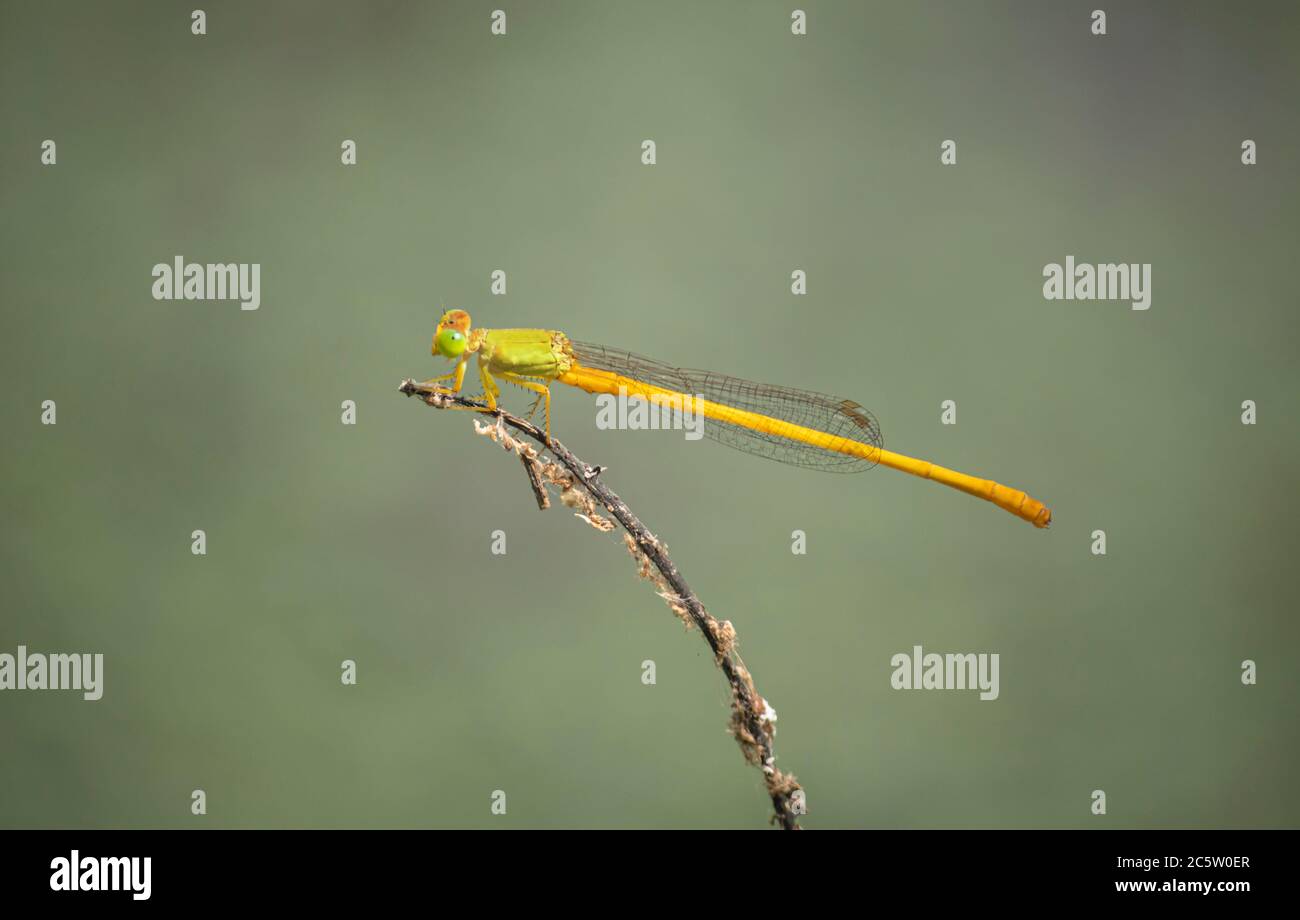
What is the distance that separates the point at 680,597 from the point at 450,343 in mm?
1026

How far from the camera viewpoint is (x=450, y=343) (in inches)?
93.7

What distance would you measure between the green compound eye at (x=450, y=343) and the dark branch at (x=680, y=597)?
433mm

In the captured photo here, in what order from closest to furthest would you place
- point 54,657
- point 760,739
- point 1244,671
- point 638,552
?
point 760,739 < point 638,552 < point 54,657 < point 1244,671

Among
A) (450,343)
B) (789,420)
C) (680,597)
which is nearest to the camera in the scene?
(680,597)

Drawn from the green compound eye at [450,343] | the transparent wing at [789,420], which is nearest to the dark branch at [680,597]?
the green compound eye at [450,343]

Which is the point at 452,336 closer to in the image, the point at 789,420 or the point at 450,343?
the point at 450,343

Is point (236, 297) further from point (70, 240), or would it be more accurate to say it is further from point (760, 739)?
point (760, 739)

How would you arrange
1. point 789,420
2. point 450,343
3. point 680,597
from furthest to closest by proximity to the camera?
point 789,420
point 450,343
point 680,597

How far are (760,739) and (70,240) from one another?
12.1 feet

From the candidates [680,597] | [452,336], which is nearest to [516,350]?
[452,336]

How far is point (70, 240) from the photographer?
3869 mm

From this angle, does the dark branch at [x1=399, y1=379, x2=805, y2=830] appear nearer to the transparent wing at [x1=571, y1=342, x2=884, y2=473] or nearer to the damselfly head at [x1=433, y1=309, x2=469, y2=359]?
the damselfly head at [x1=433, y1=309, x2=469, y2=359]

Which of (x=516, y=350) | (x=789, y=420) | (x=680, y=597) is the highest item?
(x=516, y=350)

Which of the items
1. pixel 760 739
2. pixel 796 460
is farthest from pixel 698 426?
pixel 760 739
